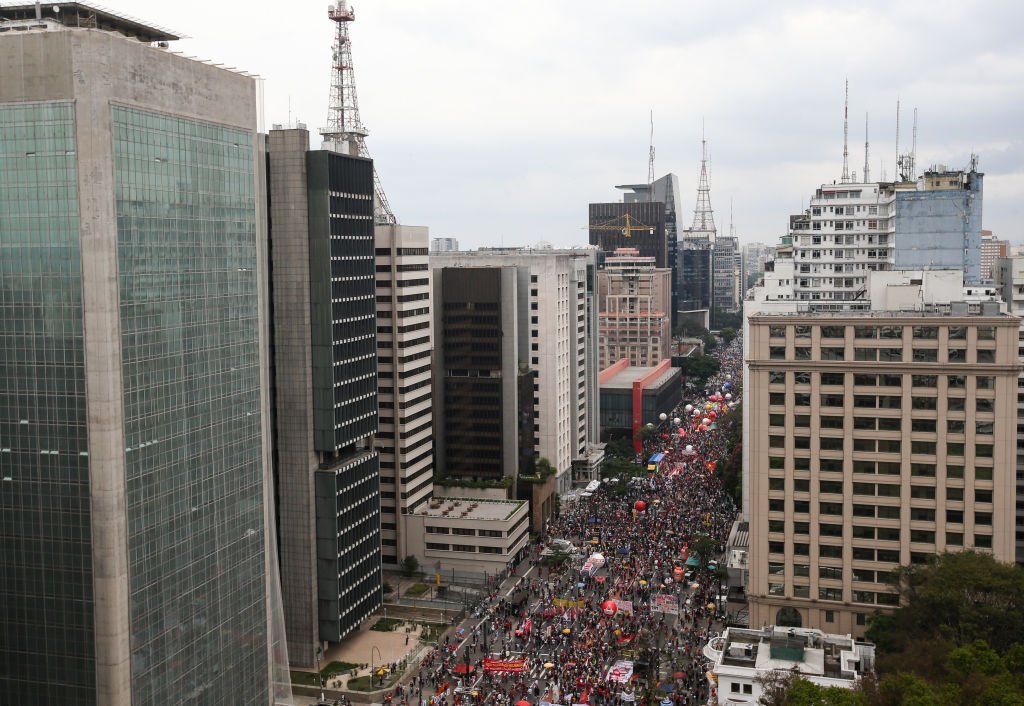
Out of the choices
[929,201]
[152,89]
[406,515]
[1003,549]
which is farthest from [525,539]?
[152,89]

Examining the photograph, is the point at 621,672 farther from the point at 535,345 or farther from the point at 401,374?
the point at 535,345

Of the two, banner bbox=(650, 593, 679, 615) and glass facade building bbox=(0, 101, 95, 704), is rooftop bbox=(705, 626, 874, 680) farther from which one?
glass facade building bbox=(0, 101, 95, 704)

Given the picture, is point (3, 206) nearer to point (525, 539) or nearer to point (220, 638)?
point (220, 638)

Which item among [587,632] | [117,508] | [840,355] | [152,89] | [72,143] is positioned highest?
[152,89]

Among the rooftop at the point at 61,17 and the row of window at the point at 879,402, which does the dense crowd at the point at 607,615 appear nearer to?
the row of window at the point at 879,402

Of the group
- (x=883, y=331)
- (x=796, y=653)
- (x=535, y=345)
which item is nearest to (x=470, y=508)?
(x=535, y=345)

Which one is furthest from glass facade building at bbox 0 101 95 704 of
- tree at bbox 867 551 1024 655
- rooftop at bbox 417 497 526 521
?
rooftop at bbox 417 497 526 521
